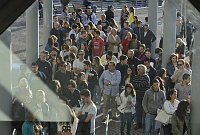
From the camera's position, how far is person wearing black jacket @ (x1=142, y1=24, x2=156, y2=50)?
1445 centimetres

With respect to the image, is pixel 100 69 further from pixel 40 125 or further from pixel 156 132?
pixel 40 125

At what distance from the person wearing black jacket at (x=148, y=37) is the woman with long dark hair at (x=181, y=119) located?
7.25m

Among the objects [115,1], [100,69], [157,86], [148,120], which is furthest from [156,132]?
[115,1]

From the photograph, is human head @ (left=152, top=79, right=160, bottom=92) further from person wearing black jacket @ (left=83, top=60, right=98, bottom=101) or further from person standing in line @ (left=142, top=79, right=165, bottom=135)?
person wearing black jacket @ (left=83, top=60, right=98, bottom=101)

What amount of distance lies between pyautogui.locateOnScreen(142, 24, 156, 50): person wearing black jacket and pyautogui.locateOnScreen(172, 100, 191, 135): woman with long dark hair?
7.25 metres

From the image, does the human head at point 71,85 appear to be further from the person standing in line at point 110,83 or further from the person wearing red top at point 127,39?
the person wearing red top at point 127,39

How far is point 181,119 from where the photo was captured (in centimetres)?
736

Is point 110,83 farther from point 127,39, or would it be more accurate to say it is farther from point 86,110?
point 127,39

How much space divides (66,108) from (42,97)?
55 cm

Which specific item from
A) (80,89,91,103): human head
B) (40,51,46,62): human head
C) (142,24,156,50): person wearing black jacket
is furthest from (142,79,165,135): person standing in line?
(142,24,156,50): person wearing black jacket

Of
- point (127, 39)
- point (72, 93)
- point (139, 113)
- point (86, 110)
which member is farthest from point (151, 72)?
point (127, 39)

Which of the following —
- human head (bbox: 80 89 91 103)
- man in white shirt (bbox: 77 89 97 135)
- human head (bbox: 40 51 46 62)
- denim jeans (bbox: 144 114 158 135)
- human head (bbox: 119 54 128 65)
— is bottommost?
denim jeans (bbox: 144 114 158 135)

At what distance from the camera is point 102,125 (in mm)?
9898

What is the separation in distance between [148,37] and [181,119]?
24.2 feet
